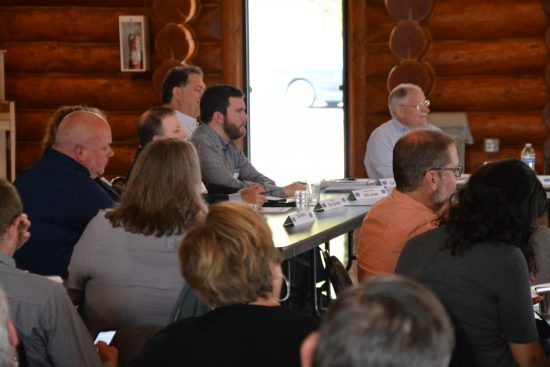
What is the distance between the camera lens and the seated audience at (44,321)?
8.13 feet

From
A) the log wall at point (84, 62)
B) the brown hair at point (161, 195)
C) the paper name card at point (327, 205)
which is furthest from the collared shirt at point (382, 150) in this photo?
the brown hair at point (161, 195)

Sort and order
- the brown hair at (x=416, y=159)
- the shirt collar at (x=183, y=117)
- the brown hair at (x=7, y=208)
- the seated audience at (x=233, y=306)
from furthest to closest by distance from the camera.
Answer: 1. the shirt collar at (x=183, y=117)
2. the brown hair at (x=416, y=159)
3. the brown hair at (x=7, y=208)
4. the seated audience at (x=233, y=306)

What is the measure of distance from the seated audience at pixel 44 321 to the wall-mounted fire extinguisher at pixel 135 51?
19.2 ft

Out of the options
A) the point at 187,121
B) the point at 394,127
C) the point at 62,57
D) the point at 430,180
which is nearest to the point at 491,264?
the point at 430,180

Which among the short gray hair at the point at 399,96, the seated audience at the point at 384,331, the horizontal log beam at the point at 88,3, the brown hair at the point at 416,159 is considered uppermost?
the horizontal log beam at the point at 88,3

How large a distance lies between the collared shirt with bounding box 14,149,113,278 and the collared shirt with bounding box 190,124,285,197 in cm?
137

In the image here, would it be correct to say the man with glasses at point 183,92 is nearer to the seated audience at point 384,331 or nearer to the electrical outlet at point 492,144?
the electrical outlet at point 492,144

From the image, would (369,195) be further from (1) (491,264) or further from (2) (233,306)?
(2) (233,306)

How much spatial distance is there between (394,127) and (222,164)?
4.95 ft

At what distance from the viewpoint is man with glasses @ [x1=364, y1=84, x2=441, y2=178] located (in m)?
6.18

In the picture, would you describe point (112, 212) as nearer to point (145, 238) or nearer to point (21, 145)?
point (145, 238)

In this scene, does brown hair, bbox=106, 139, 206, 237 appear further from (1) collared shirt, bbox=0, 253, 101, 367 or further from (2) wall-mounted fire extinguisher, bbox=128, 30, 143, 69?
(2) wall-mounted fire extinguisher, bbox=128, 30, 143, 69

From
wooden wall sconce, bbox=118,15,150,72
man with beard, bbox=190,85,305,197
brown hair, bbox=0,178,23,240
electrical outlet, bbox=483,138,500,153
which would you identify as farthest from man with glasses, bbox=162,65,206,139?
brown hair, bbox=0,178,23,240

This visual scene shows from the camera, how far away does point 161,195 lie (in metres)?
3.18
